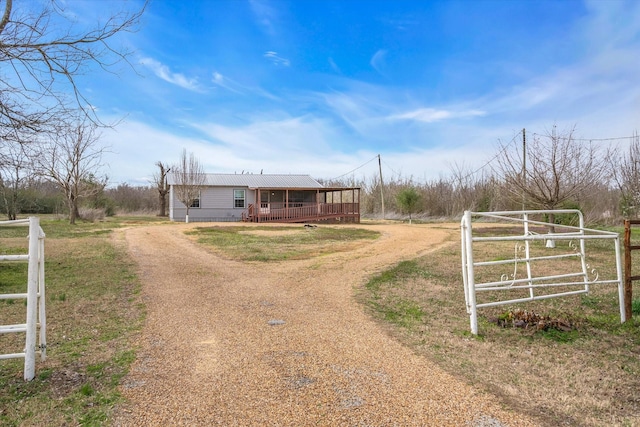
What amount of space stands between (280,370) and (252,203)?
90.3 feet

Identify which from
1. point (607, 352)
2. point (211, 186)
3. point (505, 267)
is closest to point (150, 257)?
point (505, 267)

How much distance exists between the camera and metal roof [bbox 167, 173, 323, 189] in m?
30.9

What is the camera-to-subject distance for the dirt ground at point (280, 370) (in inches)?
116

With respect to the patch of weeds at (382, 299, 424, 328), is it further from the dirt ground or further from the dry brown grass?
the dirt ground

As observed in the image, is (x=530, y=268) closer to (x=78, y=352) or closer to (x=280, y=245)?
(x=78, y=352)

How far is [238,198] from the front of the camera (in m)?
31.2

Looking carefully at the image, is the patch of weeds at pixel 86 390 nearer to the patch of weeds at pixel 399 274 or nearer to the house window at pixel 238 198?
the patch of weeds at pixel 399 274

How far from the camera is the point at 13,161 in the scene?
785cm

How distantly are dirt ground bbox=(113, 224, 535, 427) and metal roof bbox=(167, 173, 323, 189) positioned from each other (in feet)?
79.0

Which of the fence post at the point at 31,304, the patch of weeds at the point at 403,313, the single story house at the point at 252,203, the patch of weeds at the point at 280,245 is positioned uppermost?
the single story house at the point at 252,203

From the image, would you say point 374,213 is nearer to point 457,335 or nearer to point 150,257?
point 150,257

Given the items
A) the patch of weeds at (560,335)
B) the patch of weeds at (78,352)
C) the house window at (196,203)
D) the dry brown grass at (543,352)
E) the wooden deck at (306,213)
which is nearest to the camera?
the patch of weeds at (78,352)

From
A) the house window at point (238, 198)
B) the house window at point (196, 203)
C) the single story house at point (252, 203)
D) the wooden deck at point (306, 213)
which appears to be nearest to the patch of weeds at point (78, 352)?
the wooden deck at point (306, 213)

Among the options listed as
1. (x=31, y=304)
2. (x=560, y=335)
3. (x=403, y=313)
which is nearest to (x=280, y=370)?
(x=31, y=304)
